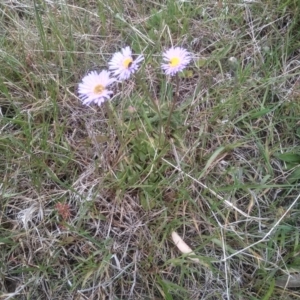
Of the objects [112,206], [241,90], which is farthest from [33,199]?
[241,90]

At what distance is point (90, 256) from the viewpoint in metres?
1.22

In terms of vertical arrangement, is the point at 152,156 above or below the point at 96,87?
below

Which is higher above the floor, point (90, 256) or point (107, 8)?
point (107, 8)

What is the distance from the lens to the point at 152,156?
131 centimetres

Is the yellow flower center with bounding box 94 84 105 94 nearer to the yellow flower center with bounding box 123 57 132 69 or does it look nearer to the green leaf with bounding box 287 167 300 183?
the yellow flower center with bounding box 123 57 132 69

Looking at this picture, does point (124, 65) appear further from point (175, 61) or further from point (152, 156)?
point (152, 156)

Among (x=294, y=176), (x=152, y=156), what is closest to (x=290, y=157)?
(x=294, y=176)

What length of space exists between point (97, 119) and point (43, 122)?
143mm

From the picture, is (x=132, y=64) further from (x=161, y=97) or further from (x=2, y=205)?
(x=2, y=205)

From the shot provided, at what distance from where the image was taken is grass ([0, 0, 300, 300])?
3.97ft

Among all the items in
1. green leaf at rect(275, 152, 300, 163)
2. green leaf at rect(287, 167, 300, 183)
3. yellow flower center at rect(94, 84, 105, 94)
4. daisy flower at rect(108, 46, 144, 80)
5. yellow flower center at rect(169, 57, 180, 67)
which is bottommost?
green leaf at rect(287, 167, 300, 183)

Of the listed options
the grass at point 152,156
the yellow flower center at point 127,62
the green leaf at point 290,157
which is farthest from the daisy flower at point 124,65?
the green leaf at point 290,157

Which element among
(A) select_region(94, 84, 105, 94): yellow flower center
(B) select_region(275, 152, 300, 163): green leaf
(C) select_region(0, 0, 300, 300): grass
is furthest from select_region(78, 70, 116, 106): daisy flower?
(B) select_region(275, 152, 300, 163): green leaf

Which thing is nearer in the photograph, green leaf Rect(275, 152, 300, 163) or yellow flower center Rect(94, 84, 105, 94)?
yellow flower center Rect(94, 84, 105, 94)
